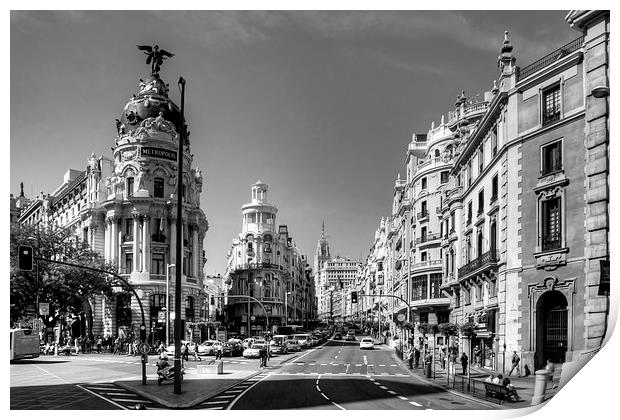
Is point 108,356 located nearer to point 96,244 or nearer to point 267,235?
point 96,244

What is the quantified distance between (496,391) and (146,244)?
1081cm

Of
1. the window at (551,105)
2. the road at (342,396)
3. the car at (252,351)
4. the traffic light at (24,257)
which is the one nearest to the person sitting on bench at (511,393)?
the road at (342,396)

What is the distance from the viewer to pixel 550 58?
53.8ft

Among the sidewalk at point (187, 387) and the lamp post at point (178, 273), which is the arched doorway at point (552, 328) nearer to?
the sidewalk at point (187, 387)

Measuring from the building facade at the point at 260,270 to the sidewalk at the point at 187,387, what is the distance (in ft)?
5.79

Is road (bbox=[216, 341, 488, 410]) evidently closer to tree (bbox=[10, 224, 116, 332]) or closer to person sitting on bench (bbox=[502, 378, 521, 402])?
person sitting on bench (bbox=[502, 378, 521, 402])

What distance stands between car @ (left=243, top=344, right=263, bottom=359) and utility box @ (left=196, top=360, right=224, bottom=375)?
30.1 feet

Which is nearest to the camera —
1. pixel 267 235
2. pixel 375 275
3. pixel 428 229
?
pixel 267 235

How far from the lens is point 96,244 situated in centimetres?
2073

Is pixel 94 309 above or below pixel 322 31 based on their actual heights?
below

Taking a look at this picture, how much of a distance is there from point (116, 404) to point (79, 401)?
957 mm

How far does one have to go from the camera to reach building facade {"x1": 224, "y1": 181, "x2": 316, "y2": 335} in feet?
62.0

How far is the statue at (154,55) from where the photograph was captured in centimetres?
1709
